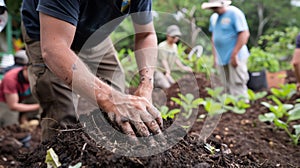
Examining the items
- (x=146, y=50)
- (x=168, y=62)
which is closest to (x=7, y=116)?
(x=168, y=62)

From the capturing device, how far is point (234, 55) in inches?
235

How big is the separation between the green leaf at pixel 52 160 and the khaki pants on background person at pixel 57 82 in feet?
2.76

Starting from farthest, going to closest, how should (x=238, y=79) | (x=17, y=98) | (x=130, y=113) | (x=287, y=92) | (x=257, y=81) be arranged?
(x=257, y=81)
(x=238, y=79)
(x=287, y=92)
(x=17, y=98)
(x=130, y=113)

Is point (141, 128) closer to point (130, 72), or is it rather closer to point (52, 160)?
point (52, 160)

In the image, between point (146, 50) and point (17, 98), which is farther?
point (17, 98)

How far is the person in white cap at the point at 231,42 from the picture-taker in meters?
5.84

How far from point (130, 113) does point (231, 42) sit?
14.9ft

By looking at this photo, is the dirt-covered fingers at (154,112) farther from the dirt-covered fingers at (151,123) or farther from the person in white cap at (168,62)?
the person in white cap at (168,62)

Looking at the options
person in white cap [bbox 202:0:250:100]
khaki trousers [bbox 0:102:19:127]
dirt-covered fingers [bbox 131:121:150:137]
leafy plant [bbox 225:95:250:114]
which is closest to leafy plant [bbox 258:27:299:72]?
person in white cap [bbox 202:0:250:100]

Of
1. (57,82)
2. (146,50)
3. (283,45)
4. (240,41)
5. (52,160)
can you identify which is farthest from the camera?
(283,45)

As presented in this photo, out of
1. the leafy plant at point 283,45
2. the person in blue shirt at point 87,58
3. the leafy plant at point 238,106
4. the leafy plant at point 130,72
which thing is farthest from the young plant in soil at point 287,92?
the leafy plant at point 283,45

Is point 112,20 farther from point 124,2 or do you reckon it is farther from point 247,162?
point 247,162

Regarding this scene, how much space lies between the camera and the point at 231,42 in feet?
20.0

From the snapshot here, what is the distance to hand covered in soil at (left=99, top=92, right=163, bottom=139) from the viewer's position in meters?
1.86
